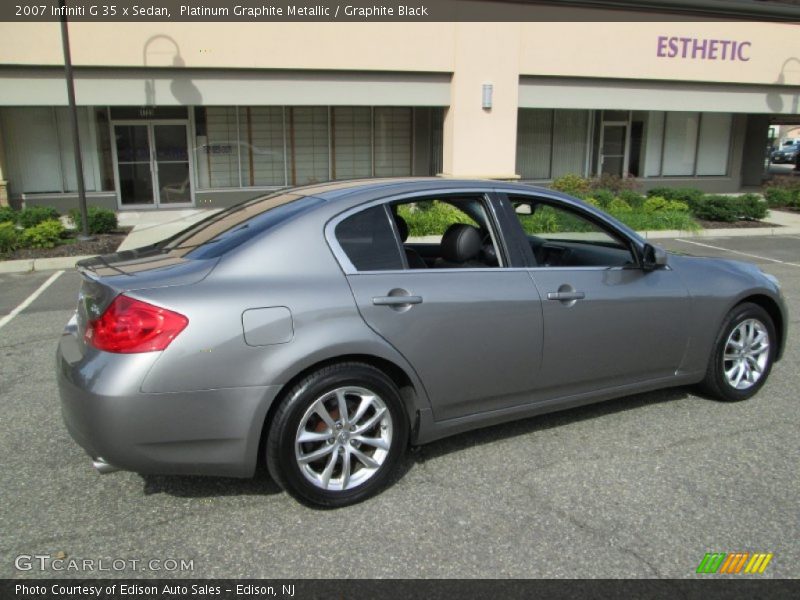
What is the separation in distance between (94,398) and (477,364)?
1.89 metres

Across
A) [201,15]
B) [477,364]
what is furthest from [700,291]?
[201,15]

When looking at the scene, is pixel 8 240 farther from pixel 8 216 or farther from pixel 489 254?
pixel 489 254

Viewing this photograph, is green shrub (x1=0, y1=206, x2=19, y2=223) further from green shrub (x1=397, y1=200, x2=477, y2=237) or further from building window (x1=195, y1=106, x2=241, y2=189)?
green shrub (x1=397, y1=200, x2=477, y2=237)

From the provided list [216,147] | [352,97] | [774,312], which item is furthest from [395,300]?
[216,147]

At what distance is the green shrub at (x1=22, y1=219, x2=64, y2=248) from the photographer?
38.5 feet

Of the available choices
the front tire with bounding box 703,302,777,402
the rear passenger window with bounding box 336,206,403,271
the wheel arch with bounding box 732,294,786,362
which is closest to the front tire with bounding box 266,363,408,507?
the rear passenger window with bounding box 336,206,403,271

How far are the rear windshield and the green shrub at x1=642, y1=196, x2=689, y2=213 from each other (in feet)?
45.3

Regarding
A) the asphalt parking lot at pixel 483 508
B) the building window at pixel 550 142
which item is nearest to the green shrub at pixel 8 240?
the asphalt parking lot at pixel 483 508

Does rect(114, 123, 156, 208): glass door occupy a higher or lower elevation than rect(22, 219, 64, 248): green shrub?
higher

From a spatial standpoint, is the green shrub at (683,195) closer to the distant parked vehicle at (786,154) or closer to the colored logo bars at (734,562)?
the colored logo bars at (734,562)

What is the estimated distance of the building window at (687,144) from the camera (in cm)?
2189

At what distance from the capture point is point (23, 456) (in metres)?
3.98

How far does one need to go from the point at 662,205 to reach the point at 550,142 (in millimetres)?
5344
